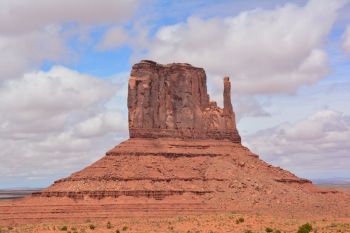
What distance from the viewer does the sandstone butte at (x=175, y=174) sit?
123 m

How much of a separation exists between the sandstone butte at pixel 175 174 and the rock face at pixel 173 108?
193 mm

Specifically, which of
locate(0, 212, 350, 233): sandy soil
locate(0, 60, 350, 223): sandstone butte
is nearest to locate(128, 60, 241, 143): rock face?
locate(0, 60, 350, 223): sandstone butte

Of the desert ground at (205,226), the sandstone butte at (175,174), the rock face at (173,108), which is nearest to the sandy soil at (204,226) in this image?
the desert ground at (205,226)

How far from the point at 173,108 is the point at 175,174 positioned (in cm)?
1964

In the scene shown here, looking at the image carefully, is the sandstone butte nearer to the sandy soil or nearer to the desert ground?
the desert ground

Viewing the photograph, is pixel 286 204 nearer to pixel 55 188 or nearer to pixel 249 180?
pixel 249 180

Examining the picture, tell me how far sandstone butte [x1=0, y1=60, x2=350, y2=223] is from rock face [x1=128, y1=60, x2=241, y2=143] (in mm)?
193

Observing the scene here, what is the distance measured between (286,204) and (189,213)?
58.8 feet

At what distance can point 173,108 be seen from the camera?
149 meters

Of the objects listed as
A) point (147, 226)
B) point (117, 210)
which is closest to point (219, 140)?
point (117, 210)

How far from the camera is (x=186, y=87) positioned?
150m

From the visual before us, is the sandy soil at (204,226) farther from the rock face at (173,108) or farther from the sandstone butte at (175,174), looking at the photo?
the rock face at (173,108)

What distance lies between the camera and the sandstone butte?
123000 mm

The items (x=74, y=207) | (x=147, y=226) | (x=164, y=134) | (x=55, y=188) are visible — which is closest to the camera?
(x=147, y=226)
